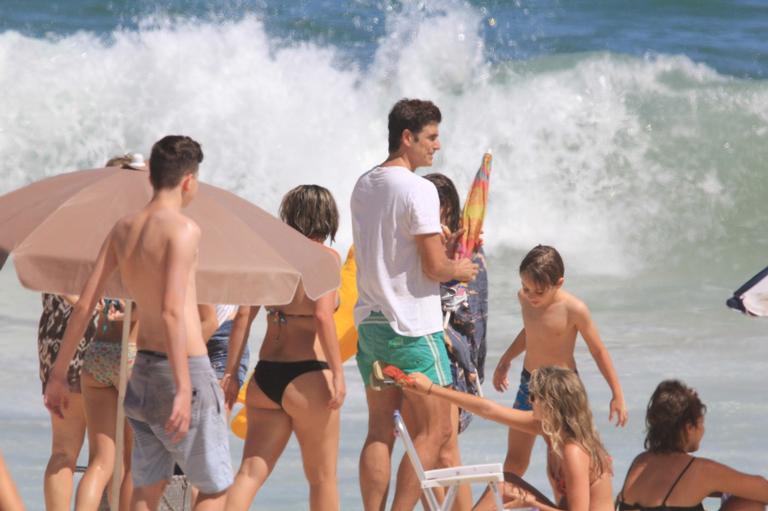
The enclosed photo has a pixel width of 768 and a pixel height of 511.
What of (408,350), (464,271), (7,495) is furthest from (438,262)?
(7,495)

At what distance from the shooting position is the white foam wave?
592 inches

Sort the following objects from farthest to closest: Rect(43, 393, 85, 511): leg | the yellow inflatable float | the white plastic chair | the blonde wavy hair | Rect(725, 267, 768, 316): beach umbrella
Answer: the yellow inflatable float, Rect(43, 393, 85, 511): leg, the blonde wavy hair, the white plastic chair, Rect(725, 267, 768, 316): beach umbrella

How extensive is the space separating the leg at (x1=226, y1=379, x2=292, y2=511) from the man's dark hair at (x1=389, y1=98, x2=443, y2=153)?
1074mm

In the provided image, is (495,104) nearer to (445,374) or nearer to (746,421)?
(746,421)

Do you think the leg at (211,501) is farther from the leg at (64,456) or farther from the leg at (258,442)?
the leg at (64,456)

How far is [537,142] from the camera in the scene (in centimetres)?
1560

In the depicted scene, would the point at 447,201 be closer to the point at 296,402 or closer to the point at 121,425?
the point at 296,402

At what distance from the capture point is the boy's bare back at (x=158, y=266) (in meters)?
4.39

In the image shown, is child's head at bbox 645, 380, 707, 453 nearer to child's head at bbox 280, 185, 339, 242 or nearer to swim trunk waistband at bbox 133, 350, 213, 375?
child's head at bbox 280, 185, 339, 242

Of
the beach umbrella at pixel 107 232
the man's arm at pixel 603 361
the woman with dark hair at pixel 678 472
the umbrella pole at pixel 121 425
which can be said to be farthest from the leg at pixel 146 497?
the man's arm at pixel 603 361

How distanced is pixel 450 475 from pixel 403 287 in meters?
0.81

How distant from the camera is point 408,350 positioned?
5605 mm

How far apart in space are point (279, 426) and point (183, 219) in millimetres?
1434

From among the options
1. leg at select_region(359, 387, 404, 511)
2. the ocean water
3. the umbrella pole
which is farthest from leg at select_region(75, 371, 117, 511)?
the ocean water
